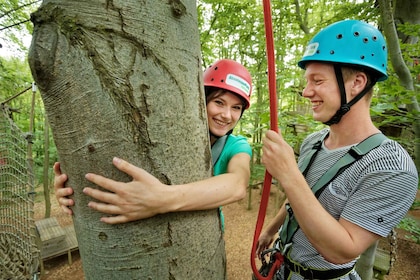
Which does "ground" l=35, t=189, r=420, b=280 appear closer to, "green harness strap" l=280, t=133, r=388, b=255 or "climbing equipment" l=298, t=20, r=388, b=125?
"green harness strap" l=280, t=133, r=388, b=255

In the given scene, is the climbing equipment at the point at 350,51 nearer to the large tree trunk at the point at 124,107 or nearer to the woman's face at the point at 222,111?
the woman's face at the point at 222,111

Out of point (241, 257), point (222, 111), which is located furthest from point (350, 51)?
point (241, 257)

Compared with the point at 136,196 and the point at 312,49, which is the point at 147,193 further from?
the point at 312,49

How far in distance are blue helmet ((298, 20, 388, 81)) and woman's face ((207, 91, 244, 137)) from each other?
1.85ft

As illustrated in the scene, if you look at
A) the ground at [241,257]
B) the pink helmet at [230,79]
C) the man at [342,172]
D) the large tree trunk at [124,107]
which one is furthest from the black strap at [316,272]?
the ground at [241,257]

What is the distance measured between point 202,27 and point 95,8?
293 inches

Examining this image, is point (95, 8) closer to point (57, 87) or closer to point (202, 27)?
point (57, 87)

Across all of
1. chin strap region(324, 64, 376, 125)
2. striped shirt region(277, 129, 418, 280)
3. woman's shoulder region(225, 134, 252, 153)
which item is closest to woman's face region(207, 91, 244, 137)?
woman's shoulder region(225, 134, 252, 153)

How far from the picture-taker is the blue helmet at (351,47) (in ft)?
4.23

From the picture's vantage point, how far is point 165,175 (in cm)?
70

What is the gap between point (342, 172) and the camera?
47.5 inches

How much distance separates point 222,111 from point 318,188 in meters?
0.83

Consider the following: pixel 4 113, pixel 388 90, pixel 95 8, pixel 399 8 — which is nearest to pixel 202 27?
pixel 399 8

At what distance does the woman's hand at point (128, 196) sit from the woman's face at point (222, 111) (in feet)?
3.38
